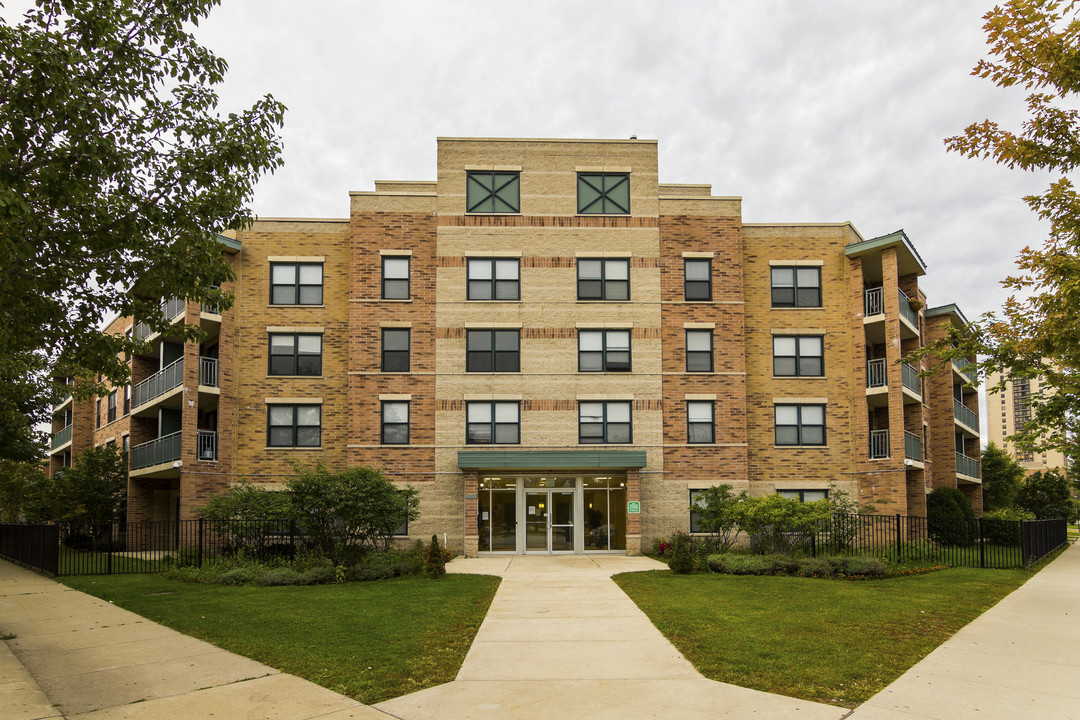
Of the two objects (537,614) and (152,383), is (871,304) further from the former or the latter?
(152,383)

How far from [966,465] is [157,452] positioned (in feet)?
117

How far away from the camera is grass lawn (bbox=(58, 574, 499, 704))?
9.20 metres

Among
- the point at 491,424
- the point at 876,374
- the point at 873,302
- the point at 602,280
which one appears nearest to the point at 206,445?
the point at 491,424

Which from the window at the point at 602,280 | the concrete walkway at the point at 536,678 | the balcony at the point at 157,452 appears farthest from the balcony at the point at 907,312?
the balcony at the point at 157,452

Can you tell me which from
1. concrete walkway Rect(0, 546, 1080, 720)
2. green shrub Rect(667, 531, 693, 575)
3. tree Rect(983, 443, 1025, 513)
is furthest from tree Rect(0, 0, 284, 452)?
tree Rect(983, 443, 1025, 513)

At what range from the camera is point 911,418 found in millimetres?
31828

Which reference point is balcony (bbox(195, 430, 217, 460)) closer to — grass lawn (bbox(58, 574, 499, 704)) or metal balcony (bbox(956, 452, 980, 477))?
grass lawn (bbox(58, 574, 499, 704))

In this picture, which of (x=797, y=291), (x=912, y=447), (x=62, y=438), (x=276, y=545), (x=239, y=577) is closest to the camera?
(x=239, y=577)

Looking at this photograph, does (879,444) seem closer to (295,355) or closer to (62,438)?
(295,355)

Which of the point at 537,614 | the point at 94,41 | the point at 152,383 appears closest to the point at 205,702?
the point at 537,614

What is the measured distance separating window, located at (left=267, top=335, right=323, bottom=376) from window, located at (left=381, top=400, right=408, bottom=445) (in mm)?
3124

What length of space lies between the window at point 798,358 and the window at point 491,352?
375 inches

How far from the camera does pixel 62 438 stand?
51438 mm

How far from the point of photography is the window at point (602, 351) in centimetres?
2867
